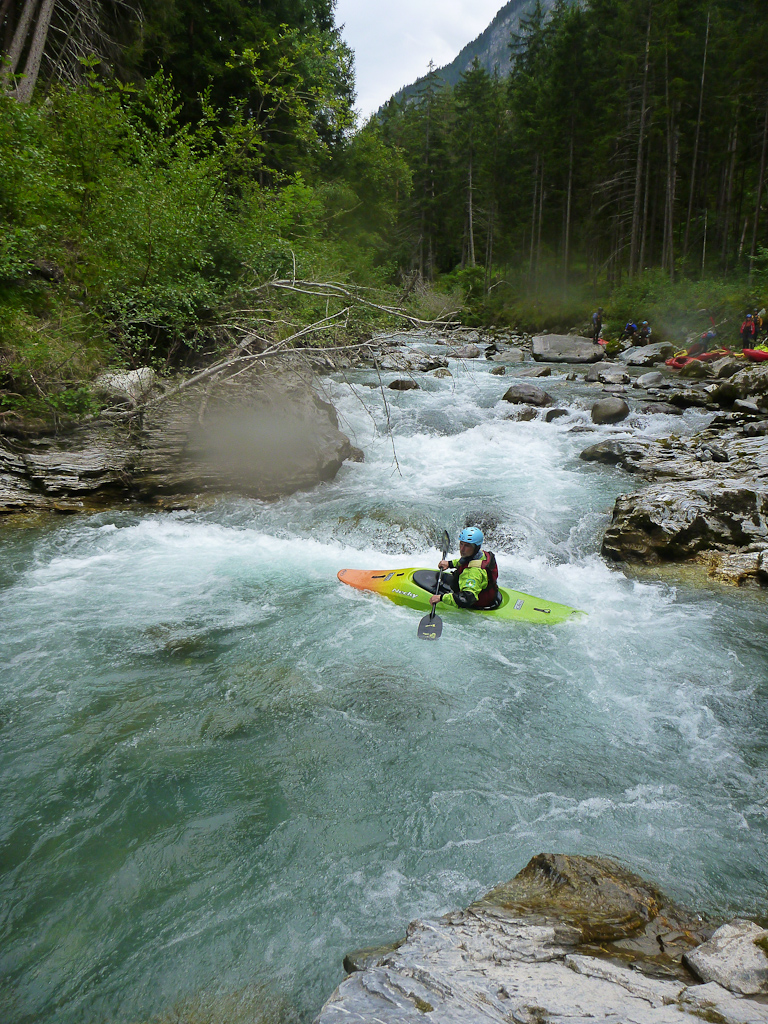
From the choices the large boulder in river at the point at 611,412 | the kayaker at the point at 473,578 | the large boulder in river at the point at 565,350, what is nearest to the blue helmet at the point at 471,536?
the kayaker at the point at 473,578

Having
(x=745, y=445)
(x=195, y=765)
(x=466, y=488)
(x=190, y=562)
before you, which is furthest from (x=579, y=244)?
(x=195, y=765)

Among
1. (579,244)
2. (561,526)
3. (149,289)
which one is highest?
(579,244)

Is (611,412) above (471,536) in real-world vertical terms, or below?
below

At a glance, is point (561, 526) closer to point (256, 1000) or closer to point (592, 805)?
point (592, 805)

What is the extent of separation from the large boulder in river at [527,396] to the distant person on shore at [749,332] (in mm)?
7019

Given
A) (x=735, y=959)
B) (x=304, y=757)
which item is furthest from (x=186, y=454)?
(x=735, y=959)

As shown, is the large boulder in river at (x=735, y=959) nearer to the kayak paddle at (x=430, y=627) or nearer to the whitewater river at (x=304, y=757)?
the whitewater river at (x=304, y=757)

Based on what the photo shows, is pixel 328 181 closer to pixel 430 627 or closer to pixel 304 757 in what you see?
pixel 430 627

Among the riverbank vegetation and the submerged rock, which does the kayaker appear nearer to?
the riverbank vegetation

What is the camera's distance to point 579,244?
32781mm

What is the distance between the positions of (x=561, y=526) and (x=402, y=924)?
224 inches

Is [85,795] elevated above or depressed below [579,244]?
below

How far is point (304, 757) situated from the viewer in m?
3.69

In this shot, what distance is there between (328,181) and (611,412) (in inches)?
651
